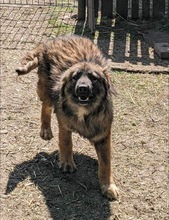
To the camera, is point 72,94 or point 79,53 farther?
point 79,53

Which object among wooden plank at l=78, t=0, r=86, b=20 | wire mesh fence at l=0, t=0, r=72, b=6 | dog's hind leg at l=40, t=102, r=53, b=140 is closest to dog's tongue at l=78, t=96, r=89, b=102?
dog's hind leg at l=40, t=102, r=53, b=140

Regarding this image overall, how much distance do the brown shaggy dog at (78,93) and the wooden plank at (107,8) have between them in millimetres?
4097

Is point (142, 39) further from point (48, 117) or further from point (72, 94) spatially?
point (72, 94)

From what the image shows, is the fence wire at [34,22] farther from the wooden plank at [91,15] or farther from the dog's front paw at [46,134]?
the dog's front paw at [46,134]

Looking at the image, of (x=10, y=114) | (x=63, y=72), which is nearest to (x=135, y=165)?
(x=63, y=72)

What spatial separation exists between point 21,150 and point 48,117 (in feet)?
1.51

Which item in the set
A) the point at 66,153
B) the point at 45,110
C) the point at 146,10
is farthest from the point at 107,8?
the point at 66,153

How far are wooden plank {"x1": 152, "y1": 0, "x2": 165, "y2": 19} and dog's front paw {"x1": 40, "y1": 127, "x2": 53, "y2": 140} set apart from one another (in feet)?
15.0

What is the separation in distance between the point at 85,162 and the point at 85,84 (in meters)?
1.15

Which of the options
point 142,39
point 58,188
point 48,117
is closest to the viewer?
point 58,188

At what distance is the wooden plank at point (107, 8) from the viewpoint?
8.80 m

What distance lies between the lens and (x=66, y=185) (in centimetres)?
444

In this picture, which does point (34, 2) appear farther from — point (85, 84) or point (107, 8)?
point (85, 84)

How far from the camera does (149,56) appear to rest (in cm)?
732
